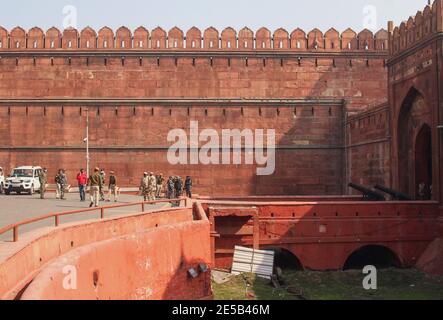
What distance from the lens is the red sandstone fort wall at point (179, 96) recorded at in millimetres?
23297

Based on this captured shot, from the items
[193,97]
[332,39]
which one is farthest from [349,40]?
[193,97]

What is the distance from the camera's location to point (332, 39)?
24.0 m

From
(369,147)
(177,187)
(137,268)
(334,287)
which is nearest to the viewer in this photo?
(137,268)

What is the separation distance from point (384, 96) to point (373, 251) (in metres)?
8.98

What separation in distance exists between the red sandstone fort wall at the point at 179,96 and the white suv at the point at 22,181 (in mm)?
1848

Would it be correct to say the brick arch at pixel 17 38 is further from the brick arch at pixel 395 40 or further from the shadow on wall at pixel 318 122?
the brick arch at pixel 395 40

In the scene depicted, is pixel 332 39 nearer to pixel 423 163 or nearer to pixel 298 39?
pixel 298 39

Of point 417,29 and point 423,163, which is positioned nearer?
point 417,29

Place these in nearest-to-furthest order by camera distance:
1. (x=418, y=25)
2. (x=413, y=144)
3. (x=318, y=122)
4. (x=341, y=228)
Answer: (x=341, y=228) → (x=418, y=25) → (x=413, y=144) → (x=318, y=122)

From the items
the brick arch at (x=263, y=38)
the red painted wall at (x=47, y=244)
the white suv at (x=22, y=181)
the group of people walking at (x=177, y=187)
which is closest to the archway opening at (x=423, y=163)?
the group of people walking at (x=177, y=187)

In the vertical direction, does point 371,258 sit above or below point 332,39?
below

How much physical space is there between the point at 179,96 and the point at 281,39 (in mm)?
4795

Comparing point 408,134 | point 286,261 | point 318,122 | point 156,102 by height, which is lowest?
point 286,261
